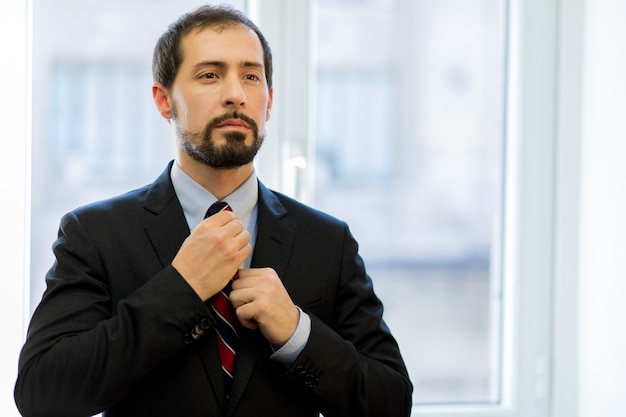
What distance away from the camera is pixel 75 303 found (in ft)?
4.68

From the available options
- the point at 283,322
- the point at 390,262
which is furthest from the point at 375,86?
the point at 283,322

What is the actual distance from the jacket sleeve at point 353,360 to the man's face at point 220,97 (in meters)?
0.34

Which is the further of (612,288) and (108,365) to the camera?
(612,288)

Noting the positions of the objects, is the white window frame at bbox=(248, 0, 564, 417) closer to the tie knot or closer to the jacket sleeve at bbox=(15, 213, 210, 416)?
the tie knot

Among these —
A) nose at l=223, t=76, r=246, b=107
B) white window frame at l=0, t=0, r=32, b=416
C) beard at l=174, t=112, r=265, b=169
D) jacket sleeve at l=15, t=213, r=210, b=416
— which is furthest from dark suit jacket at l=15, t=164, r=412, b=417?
white window frame at l=0, t=0, r=32, b=416

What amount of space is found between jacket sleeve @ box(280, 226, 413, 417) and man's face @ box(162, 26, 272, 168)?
1.12 feet

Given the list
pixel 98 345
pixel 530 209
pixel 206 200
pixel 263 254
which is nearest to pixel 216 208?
pixel 206 200

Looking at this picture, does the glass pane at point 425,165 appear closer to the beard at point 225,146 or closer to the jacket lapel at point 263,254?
the jacket lapel at point 263,254

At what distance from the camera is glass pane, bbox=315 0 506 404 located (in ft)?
7.86

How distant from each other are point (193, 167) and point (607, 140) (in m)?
1.36

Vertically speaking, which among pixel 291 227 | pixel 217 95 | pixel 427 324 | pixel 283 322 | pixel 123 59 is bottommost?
pixel 427 324

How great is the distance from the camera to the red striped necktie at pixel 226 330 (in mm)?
1487

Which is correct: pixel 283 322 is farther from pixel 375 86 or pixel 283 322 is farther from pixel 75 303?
pixel 375 86

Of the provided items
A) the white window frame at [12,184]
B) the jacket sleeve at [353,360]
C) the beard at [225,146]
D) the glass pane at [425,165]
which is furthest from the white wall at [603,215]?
the white window frame at [12,184]
